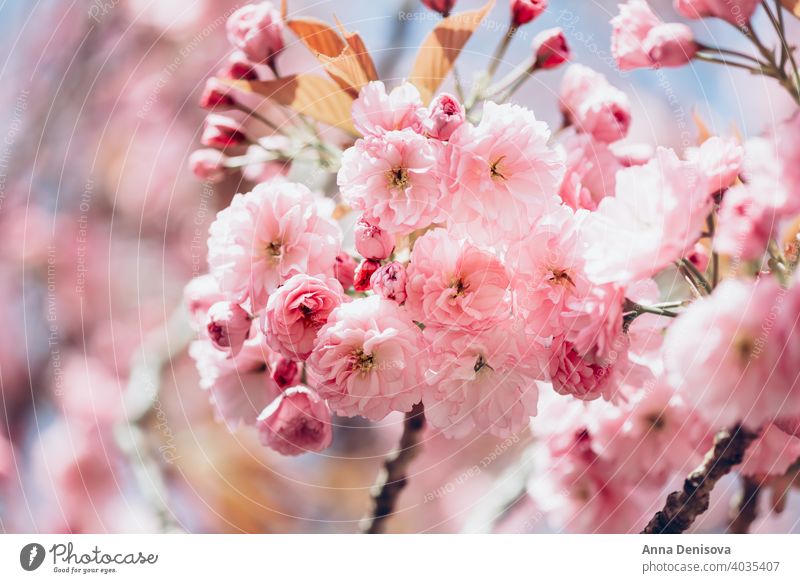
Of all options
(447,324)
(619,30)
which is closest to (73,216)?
(447,324)

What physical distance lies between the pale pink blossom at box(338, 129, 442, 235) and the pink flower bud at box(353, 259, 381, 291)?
0.02 metres

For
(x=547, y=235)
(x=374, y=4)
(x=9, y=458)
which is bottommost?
(x=9, y=458)

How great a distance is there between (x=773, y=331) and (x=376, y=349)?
0.28m

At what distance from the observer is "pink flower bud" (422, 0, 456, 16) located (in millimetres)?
492

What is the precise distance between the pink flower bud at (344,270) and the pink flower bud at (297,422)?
0.09 meters

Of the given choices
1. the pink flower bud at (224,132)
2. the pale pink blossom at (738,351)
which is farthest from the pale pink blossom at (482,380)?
the pink flower bud at (224,132)

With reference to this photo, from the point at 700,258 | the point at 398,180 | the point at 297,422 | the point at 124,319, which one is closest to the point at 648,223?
the point at 700,258

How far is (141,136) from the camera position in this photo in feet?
1.79

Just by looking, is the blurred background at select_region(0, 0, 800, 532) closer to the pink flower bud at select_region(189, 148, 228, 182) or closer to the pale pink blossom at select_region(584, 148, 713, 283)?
the pink flower bud at select_region(189, 148, 228, 182)

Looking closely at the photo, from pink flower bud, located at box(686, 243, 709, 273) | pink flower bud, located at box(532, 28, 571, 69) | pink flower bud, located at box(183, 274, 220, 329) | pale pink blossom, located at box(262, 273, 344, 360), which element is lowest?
pink flower bud, located at box(686, 243, 709, 273)

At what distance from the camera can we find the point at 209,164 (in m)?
0.53

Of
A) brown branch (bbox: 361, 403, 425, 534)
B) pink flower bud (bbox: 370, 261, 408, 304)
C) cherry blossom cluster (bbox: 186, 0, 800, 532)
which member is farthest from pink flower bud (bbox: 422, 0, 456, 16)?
brown branch (bbox: 361, 403, 425, 534)

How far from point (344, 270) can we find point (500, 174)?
115mm
